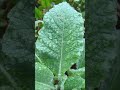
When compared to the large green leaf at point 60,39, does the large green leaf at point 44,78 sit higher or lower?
lower

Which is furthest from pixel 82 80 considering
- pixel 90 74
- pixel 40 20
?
pixel 40 20

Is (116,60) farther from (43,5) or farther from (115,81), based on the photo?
(43,5)

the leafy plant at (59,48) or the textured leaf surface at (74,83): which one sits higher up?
the leafy plant at (59,48)
